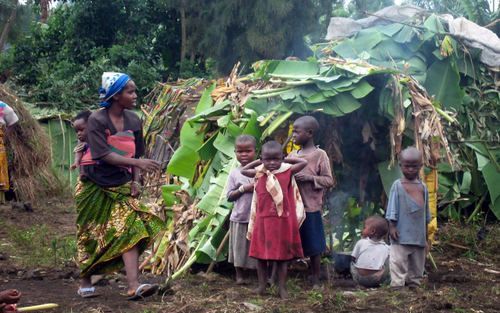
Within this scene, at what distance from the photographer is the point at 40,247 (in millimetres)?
8547

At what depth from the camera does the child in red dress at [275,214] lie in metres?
5.55

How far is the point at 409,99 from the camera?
6621 mm

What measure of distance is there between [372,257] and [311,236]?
2.03 ft

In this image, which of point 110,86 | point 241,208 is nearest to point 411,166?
point 241,208

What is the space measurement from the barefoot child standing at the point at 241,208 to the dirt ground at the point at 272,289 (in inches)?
7.9

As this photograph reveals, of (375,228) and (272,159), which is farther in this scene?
(375,228)

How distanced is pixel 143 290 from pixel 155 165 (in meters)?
0.87

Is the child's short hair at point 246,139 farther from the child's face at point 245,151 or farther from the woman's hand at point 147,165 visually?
the woman's hand at point 147,165

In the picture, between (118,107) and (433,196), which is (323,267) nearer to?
(433,196)

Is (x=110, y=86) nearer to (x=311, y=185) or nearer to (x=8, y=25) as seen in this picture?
(x=311, y=185)

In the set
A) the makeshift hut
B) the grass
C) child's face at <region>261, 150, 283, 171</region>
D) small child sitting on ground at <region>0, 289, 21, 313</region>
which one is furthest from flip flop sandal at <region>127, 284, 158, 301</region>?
the grass

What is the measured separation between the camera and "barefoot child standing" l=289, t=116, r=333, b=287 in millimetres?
6012

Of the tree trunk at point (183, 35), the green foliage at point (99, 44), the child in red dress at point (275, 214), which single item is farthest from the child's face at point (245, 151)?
the tree trunk at point (183, 35)

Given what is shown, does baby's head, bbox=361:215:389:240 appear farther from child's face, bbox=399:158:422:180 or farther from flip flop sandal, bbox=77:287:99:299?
flip flop sandal, bbox=77:287:99:299
